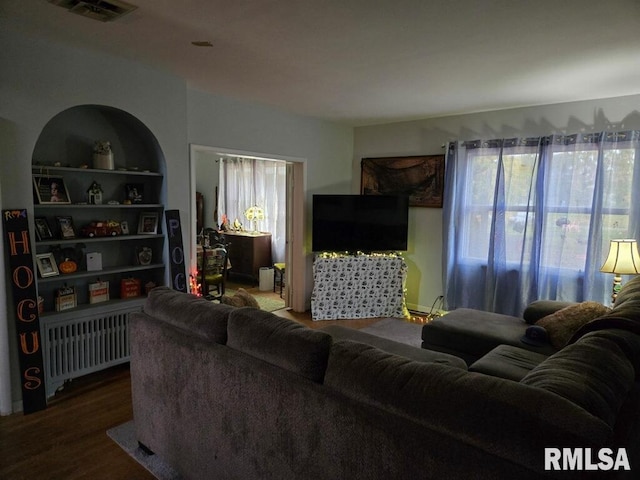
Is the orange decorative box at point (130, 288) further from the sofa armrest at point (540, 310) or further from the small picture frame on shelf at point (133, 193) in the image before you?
the sofa armrest at point (540, 310)

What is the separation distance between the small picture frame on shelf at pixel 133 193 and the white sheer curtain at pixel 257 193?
10.7ft

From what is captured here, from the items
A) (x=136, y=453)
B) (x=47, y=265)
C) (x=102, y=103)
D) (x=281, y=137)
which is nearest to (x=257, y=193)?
(x=281, y=137)

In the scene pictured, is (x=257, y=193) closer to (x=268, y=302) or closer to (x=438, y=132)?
(x=268, y=302)

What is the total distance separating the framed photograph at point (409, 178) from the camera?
5.15 meters

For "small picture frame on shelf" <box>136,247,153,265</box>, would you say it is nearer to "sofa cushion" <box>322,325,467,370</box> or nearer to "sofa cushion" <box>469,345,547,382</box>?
"sofa cushion" <box>322,325,467,370</box>

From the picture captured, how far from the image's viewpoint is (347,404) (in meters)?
1.36

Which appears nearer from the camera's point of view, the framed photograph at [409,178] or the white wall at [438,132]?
the white wall at [438,132]

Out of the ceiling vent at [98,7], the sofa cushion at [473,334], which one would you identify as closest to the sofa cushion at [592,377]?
the sofa cushion at [473,334]

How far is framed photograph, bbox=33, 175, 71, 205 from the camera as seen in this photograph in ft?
9.54

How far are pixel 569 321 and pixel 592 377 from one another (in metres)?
1.79

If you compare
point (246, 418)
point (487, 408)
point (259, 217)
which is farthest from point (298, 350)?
point (259, 217)

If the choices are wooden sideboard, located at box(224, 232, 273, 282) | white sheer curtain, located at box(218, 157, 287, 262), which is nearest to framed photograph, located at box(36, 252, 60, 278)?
wooden sideboard, located at box(224, 232, 273, 282)

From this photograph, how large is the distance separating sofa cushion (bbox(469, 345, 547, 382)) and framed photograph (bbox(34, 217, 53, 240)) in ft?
10.4

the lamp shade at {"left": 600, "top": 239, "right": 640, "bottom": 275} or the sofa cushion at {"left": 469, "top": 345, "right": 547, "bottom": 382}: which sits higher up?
the lamp shade at {"left": 600, "top": 239, "right": 640, "bottom": 275}
